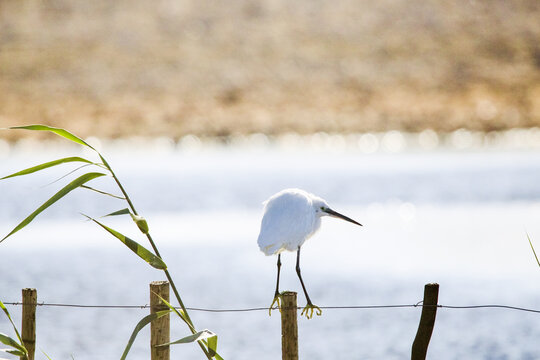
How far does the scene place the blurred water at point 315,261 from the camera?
29.5 feet

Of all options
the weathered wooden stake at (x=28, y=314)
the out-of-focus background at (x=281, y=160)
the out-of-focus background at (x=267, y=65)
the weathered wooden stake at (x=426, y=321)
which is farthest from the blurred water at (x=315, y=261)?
the out-of-focus background at (x=267, y=65)

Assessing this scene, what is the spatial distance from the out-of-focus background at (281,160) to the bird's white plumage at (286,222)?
3.91 m

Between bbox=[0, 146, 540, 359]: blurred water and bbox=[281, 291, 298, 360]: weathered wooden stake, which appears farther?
bbox=[0, 146, 540, 359]: blurred water

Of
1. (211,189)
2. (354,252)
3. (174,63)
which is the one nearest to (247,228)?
(354,252)

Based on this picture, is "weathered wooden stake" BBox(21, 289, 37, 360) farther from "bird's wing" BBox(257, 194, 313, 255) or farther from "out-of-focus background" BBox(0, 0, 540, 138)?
"out-of-focus background" BBox(0, 0, 540, 138)

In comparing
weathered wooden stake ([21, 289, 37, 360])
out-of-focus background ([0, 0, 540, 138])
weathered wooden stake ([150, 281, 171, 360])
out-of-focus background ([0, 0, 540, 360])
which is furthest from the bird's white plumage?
out-of-focus background ([0, 0, 540, 138])

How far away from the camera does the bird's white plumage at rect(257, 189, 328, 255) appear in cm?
449

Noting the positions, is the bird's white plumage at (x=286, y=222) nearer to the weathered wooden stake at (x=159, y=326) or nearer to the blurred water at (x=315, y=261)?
the weathered wooden stake at (x=159, y=326)

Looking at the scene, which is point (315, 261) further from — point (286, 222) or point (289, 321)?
point (289, 321)

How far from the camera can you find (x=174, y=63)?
45094 millimetres

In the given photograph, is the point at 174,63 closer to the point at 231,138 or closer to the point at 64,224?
the point at 231,138

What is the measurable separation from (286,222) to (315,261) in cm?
835

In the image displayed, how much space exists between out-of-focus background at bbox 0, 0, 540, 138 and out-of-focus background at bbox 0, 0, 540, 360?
0.45ft

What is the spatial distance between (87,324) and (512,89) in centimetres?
3647
